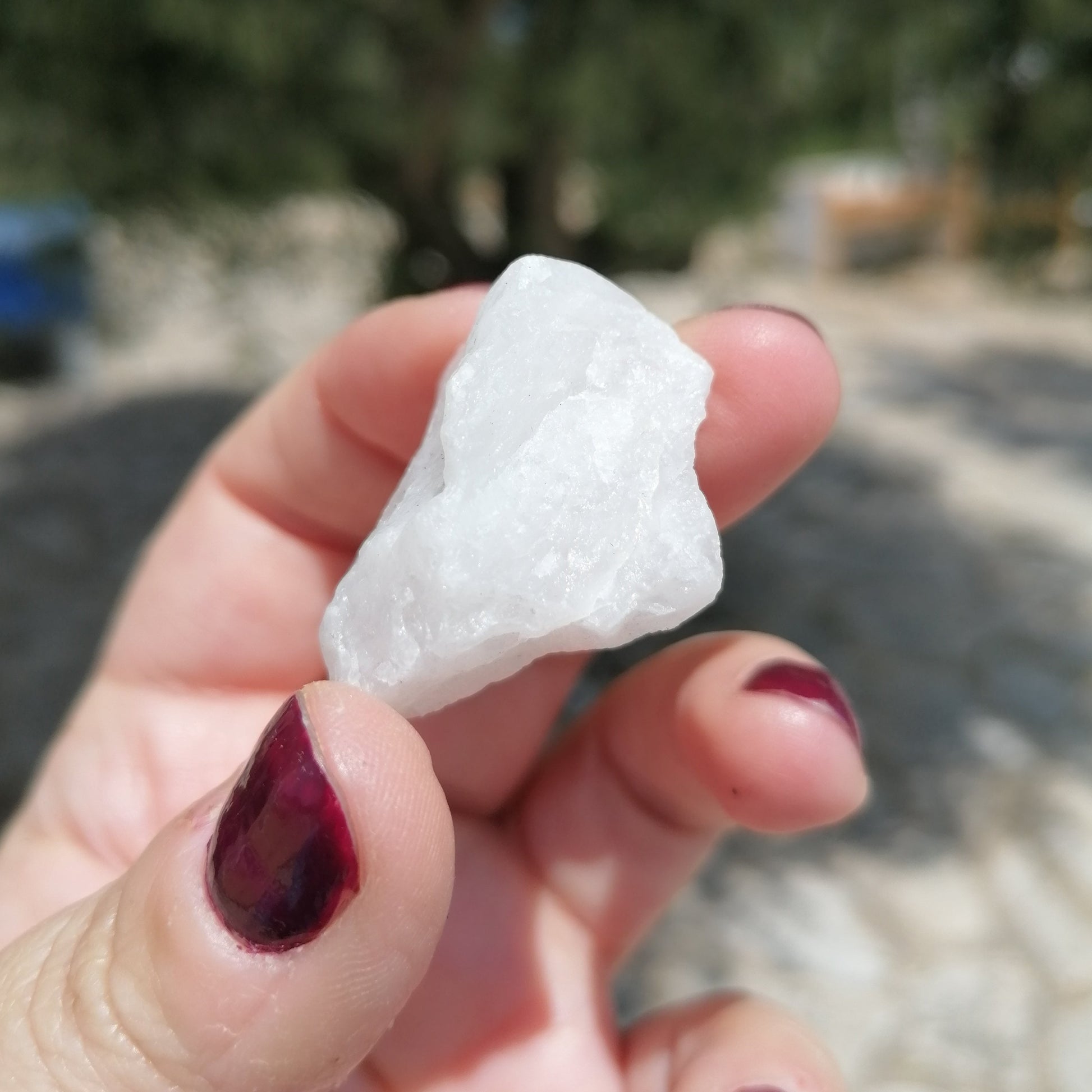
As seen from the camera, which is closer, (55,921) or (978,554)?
(55,921)

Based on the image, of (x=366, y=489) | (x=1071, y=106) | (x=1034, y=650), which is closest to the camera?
(x=366, y=489)

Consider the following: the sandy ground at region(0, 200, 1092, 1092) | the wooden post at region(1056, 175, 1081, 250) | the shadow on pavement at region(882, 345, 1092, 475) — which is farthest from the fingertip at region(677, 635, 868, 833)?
the shadow on pavement at region(882, 345, 1092, 475)

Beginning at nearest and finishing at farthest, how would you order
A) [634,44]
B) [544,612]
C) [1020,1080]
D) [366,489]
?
[544,612] < [366,489] < [1020,1080] < [634,44]

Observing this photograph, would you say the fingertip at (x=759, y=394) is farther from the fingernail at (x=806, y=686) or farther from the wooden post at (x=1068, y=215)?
the wooden post at (x=1068, y=215)

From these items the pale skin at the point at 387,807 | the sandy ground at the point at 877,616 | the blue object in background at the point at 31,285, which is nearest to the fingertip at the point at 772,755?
the pale skin at the point at 387,807

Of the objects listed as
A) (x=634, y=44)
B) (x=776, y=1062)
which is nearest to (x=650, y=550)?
(x=776, y=1062)

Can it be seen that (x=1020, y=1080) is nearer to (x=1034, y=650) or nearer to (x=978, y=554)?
(x=1034, y=650)
